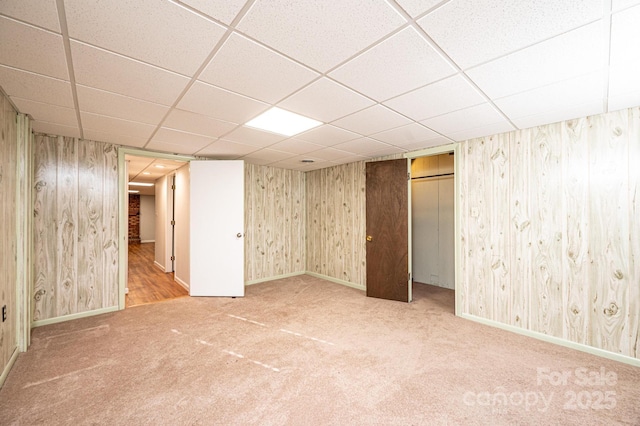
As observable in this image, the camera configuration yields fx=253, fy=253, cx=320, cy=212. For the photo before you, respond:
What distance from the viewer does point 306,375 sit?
2.14 m

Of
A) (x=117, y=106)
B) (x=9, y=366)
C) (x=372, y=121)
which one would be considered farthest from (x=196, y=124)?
(x=9, y=366)

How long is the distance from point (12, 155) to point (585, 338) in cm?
578

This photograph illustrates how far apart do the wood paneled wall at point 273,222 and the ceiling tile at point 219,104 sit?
2.66 meters

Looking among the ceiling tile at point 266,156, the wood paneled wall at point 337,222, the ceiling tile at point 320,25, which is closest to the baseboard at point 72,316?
the ceiling tile at point 266,156

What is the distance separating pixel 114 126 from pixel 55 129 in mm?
797

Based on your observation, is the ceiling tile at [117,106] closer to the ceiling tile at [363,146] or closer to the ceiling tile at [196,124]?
the ceiling tile at [196,124]

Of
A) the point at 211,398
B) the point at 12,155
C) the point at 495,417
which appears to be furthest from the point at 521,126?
the point at 12,155

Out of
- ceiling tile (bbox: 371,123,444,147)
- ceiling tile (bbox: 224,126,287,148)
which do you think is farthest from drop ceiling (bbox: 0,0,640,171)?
ceiling tile (bbox: 224,126,287,148)

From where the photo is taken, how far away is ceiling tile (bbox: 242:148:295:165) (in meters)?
4.12

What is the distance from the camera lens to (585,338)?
101 inches

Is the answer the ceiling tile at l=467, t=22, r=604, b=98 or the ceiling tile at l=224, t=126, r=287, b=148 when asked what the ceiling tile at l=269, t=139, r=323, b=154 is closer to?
the ceiling tile at l=224, t=126, r=287, b=148

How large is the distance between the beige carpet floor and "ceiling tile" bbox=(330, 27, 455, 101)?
7.66 ft

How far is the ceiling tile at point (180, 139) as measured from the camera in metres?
3.09

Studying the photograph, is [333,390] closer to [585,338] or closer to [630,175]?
[585,338]
